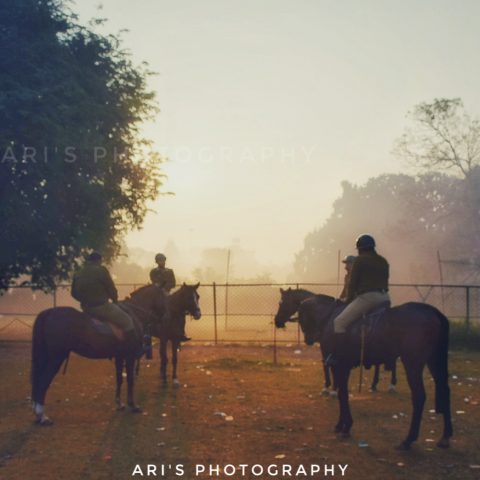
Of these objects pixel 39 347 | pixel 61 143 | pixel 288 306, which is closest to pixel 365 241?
pixel 288 306

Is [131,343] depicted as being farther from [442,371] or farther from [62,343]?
[442,371]

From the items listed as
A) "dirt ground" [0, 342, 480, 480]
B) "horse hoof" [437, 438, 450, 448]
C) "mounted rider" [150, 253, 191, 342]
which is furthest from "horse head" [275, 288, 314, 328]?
"horse hoof" [437, 438, 450, 448]

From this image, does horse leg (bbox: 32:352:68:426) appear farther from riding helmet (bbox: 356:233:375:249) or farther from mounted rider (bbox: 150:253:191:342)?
riding helmet (bbox: 356:233:375:249)

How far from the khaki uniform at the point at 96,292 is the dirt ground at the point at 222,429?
2026mm

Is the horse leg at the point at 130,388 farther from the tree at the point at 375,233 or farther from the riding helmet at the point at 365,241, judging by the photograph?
the tree at the point at 375,233

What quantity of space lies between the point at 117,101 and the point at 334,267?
7317 cm

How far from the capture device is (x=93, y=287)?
1098 cm

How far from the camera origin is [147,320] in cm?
1280

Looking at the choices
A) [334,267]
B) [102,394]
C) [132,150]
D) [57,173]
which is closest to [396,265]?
[334,267]

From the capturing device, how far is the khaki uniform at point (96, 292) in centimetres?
1098

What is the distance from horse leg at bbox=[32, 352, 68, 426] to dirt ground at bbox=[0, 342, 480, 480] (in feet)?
0.81

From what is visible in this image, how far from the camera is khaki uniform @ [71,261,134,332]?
1098 cm

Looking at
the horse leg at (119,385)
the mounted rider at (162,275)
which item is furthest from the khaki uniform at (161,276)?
the horse leg at (119,385)

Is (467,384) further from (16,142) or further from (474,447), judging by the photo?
(16,142)
